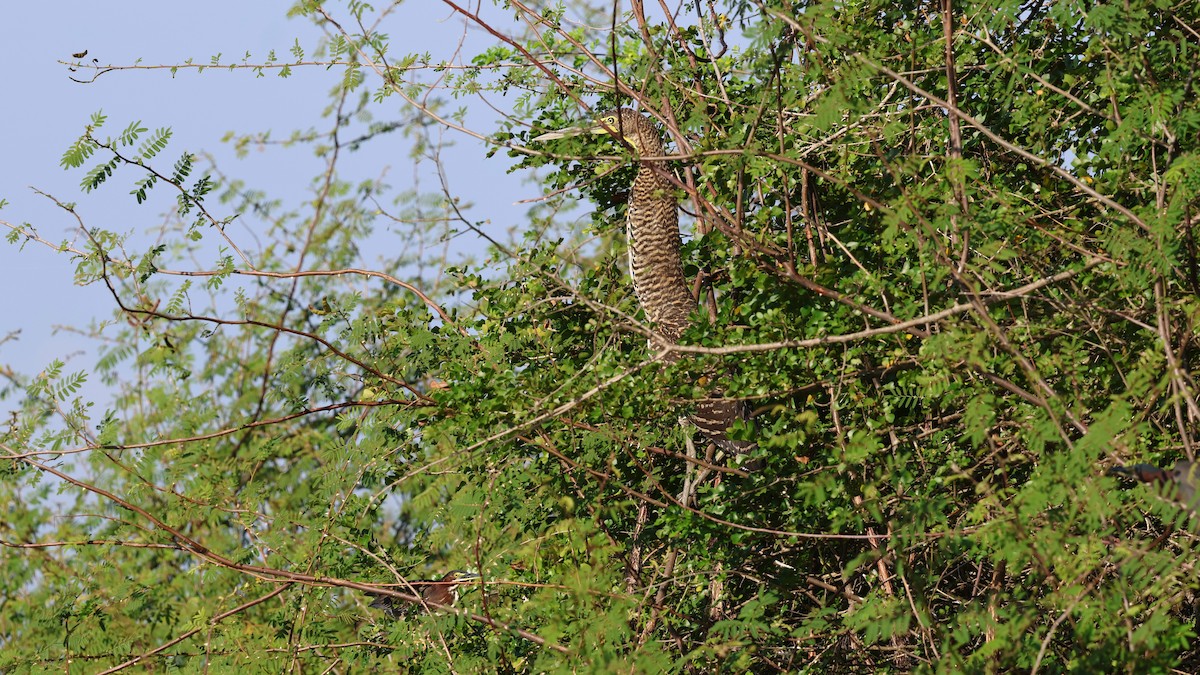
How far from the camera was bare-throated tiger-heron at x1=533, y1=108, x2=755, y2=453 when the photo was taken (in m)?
3.60

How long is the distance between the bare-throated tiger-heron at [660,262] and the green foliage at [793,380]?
109 mm

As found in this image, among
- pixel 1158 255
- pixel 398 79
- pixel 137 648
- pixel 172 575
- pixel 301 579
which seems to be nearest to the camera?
pixel 1158 255

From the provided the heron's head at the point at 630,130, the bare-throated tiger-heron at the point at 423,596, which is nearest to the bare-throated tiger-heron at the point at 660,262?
the heron's head at the point at 630,130

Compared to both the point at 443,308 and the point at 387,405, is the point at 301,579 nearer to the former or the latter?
the point at 387,405

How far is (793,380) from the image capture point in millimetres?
3262

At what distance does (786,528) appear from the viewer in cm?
345

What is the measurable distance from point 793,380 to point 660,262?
70cm

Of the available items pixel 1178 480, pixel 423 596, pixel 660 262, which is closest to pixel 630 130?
pixel 660 262

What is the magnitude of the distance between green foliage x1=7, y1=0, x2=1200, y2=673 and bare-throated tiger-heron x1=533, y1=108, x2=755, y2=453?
0.11 metres

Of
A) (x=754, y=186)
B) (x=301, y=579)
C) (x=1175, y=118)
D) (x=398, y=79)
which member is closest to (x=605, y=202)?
(x=754, y=186)

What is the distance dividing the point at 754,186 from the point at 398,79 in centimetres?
125

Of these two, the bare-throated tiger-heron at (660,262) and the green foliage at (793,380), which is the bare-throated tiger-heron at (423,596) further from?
the bare-throated tiger-heron at (660,262)

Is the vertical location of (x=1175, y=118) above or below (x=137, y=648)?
below

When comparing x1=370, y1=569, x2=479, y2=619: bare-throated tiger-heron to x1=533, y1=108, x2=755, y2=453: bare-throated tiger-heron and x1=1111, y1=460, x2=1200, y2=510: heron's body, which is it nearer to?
x1=533, y1=108, x2=755, y2=453: bare-throated tiger-heron
